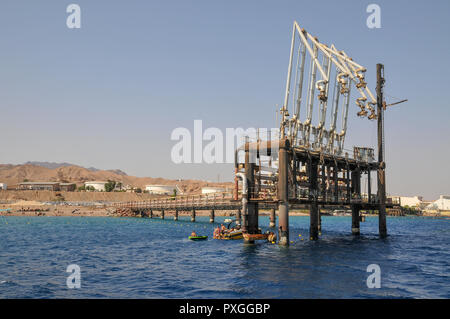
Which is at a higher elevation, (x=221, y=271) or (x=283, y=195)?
(x=283, y=195)

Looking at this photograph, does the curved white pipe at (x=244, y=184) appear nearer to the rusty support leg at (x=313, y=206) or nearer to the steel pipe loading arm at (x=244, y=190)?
the steel pipe loading arm at (x=244, y=190)

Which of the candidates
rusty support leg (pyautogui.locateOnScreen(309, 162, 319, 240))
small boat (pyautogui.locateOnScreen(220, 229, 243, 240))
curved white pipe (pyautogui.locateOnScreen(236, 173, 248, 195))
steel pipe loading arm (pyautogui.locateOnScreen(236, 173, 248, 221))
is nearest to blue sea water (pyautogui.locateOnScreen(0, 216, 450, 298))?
steel pipe loading arm (pyautogui.locateOnScreen(236, 173, 248, 221))

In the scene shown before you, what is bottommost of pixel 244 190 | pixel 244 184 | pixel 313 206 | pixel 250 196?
pixel 313 206

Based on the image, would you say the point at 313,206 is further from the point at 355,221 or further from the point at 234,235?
the point at 355,221

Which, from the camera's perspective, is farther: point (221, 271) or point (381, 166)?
point (381, 166)

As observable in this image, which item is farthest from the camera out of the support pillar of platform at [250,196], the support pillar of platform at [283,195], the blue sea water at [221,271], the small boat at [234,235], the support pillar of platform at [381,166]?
the support pillar of platform at [381,166]

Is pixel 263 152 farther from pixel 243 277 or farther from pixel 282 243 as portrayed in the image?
pixel 243 277


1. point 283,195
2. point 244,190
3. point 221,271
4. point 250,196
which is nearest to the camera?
point 221,271

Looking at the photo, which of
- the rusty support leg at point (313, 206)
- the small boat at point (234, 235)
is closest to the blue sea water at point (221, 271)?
the small boat at point (234, 235)

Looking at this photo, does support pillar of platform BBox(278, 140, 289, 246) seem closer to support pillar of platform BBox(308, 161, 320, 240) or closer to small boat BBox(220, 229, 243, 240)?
support pillar of platform BBox(308, 161, 320, 240)

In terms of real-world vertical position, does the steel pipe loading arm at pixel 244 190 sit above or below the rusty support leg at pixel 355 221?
above

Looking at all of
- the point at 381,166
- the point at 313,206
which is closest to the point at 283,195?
the point at 313,206

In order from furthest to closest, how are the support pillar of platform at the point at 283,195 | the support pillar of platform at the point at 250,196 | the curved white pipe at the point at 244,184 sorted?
the support pillar of platform at the point at 250,196 < the curved white pipe at the point at 244,184 < the support pillar of platform at the point at 283,195
